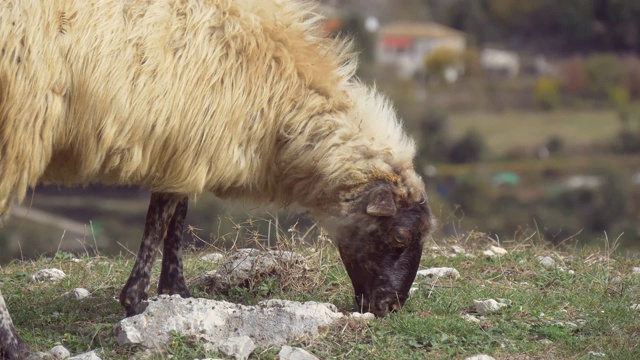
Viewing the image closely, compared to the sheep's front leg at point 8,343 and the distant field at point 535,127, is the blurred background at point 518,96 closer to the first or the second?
the distant field at point 535,127

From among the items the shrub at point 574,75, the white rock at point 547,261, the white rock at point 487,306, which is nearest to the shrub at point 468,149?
the shrub at point 574,75

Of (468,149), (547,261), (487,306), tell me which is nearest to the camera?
(487,306)

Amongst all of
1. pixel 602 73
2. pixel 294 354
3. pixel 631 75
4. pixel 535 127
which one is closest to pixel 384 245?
pixel 294 354

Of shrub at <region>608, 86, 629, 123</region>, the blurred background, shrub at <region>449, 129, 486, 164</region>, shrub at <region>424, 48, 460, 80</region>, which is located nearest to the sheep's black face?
the blurred background

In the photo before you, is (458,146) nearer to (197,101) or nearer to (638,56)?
(638,56)

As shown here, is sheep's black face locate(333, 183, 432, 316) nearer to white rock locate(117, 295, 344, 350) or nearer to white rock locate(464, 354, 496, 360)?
white rock locate(117, 295, 344, 350)

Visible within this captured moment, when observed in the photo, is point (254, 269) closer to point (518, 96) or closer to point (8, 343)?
point (8, 343)

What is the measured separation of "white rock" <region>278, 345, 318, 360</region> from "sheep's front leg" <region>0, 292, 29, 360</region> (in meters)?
1.62

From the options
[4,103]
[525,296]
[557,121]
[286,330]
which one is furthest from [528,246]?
[557,121]

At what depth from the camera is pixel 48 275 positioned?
8.95m

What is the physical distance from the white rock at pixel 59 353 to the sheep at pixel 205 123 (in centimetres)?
21

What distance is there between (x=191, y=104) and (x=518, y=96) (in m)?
71.2

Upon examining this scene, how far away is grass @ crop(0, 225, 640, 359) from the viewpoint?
6805mm

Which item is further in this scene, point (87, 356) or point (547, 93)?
point (547, 93)
